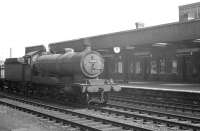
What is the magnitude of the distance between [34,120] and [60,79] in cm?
415

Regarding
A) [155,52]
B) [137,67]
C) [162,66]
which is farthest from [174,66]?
[137,67]

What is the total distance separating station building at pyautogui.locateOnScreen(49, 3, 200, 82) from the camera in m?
Answer: 20.9

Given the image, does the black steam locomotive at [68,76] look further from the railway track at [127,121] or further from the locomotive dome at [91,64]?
the railway track at [127,121]

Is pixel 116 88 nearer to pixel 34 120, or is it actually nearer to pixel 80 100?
pixel 80 100

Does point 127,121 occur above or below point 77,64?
below

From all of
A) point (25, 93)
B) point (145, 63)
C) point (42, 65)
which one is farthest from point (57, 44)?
point (42, 65)

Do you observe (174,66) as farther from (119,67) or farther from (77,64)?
(77,64)

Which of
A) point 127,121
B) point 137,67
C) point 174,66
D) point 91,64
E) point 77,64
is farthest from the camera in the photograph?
point 137,67

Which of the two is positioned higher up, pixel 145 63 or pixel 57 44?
pixel 57 44

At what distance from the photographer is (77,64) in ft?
43.0

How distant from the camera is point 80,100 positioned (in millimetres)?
13250

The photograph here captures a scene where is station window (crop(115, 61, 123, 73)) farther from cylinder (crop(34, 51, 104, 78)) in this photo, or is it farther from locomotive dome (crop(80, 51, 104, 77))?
locomotive dome (crop(80, 51, 104, 77))

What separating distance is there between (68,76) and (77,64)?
3.58 ft

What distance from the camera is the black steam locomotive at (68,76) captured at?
13.0 meters
